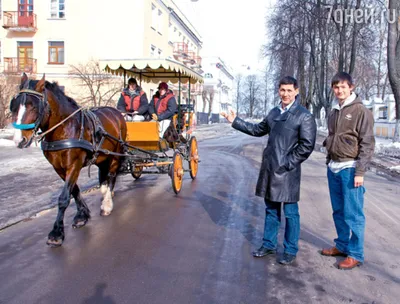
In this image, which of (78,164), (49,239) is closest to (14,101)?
(78,164)

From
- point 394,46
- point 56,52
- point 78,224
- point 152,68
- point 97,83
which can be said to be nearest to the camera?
point 78,224

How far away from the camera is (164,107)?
29.0 ft

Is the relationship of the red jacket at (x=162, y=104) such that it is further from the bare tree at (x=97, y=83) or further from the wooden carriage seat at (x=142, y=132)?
the bare tree at (x=97, y=83)

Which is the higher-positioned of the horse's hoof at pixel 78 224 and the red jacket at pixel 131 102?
the red jacket at pixel 131 102

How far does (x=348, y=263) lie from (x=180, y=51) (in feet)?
127

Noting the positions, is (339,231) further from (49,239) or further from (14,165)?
(14,165)

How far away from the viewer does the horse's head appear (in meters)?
4.64

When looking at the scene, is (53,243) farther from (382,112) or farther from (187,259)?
(382,112)

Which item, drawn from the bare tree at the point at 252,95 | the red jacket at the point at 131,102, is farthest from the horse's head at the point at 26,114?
the bare tree at the point at 252,95

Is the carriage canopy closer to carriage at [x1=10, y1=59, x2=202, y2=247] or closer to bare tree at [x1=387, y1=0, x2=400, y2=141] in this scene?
carriage at [x1=10, y1=59, x2=202, y2=247]

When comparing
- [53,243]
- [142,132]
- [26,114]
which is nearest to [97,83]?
[142,132]

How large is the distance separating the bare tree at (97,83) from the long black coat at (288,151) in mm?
22004

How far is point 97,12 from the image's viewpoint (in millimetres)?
30266

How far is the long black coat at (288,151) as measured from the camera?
4293 millimetres
